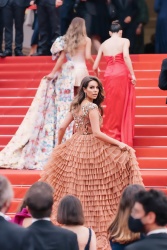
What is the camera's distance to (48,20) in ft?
56.4

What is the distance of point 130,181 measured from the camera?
1057 cm

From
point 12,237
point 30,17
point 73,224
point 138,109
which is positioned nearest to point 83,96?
point 73,224

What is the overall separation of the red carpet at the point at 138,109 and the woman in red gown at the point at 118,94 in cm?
32

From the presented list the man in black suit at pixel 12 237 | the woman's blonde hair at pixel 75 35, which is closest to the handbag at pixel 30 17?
the woman's blonde hair at pixel 75 35

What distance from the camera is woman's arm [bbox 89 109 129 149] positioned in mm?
10641

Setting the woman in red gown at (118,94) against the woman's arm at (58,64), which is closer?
the woman's arm at (58,64)

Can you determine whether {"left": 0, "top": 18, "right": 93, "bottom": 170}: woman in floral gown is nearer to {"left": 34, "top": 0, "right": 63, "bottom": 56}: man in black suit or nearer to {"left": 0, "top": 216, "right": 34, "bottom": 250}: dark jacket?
{"left": 34, "top": 0, "right": 63, "bottom": 56}: man in black suit

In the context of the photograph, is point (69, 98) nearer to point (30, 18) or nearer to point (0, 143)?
point (0, 143)

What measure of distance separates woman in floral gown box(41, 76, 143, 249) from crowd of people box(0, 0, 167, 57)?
6.34 meters

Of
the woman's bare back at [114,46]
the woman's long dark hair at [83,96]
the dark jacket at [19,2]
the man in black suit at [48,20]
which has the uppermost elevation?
the dark jacket at [19,2]

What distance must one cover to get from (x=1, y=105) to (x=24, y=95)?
0.41 meters

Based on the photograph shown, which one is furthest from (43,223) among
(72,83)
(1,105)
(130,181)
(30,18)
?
(30,18)

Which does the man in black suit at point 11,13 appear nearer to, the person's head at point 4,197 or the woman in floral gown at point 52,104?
the woman in floral gown at point 52,104

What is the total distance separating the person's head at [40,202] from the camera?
7051mm
